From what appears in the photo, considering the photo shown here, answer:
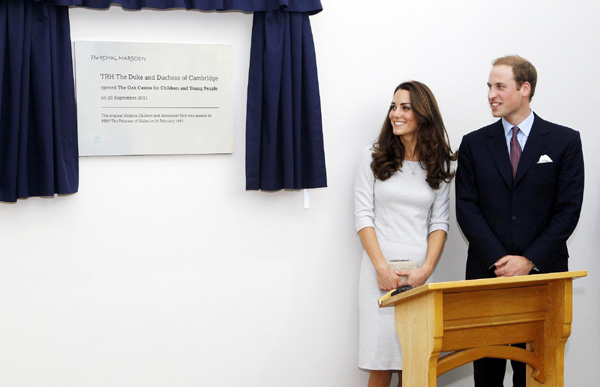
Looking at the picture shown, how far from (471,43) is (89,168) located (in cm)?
212

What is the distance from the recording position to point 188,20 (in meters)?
2.99

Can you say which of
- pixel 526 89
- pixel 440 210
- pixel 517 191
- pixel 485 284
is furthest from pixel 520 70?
pixel 485 284

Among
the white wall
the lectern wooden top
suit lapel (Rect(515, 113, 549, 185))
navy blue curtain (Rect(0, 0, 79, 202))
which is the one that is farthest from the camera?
the white wall

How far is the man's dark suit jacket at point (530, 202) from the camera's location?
2.72m

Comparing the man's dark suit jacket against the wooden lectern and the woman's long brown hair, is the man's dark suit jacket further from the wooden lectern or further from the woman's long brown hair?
the wooden lectern

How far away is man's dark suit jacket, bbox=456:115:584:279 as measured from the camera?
272 centimetres

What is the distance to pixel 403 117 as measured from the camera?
2.99 metres

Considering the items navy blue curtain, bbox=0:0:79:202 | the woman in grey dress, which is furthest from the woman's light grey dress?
navy blue curtain, bbox=0:0:79:202

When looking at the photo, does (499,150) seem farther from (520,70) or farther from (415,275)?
(415,275)

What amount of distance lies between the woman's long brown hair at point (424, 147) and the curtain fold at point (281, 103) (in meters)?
0.30

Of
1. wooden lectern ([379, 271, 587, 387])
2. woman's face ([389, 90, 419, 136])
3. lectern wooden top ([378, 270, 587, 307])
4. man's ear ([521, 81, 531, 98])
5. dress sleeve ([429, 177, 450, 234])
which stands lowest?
wooden lectern ([379, 271, 587, 387])

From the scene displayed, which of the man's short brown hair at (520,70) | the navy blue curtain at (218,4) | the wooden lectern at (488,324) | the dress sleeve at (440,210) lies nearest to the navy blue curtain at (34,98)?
the navy blue curtain at (218,4)

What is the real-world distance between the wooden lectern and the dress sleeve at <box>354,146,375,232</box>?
73cm

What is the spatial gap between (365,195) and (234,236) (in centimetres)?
68
